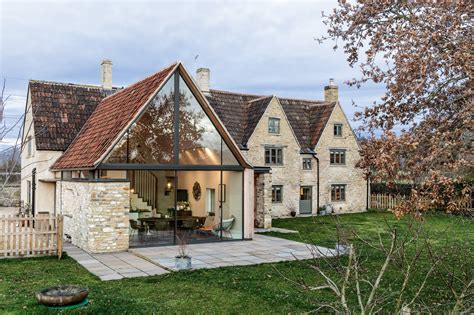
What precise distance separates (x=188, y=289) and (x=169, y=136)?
7361mm

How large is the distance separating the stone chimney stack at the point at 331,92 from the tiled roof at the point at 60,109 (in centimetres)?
1789

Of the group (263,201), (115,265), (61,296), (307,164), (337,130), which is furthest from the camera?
(337,130)

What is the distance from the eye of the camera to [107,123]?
722 inches

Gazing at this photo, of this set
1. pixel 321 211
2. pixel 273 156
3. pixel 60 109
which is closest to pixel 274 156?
pixel 273 156

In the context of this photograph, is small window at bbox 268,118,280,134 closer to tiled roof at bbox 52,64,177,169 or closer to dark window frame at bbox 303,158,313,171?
dark window frame at bbox 303,158,313,171

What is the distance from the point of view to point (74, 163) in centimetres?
1742

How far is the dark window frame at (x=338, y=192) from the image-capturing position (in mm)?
32094

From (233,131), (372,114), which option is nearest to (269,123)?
(233,131)

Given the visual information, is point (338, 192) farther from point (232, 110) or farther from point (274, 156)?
point (232, 110)

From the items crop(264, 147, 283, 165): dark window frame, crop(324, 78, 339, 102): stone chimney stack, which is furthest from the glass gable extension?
crop(324, 78, 339, 102): stone chimney stack

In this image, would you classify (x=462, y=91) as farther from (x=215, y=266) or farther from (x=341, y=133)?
(x=341, y=133)

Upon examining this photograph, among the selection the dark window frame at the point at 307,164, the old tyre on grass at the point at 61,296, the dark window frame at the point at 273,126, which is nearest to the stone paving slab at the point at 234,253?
the old tyre on grass at the point at 61,296

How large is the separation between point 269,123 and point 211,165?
39.8 ft

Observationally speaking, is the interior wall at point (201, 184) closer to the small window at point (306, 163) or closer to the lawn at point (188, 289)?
the lawn at point (188, 289)
